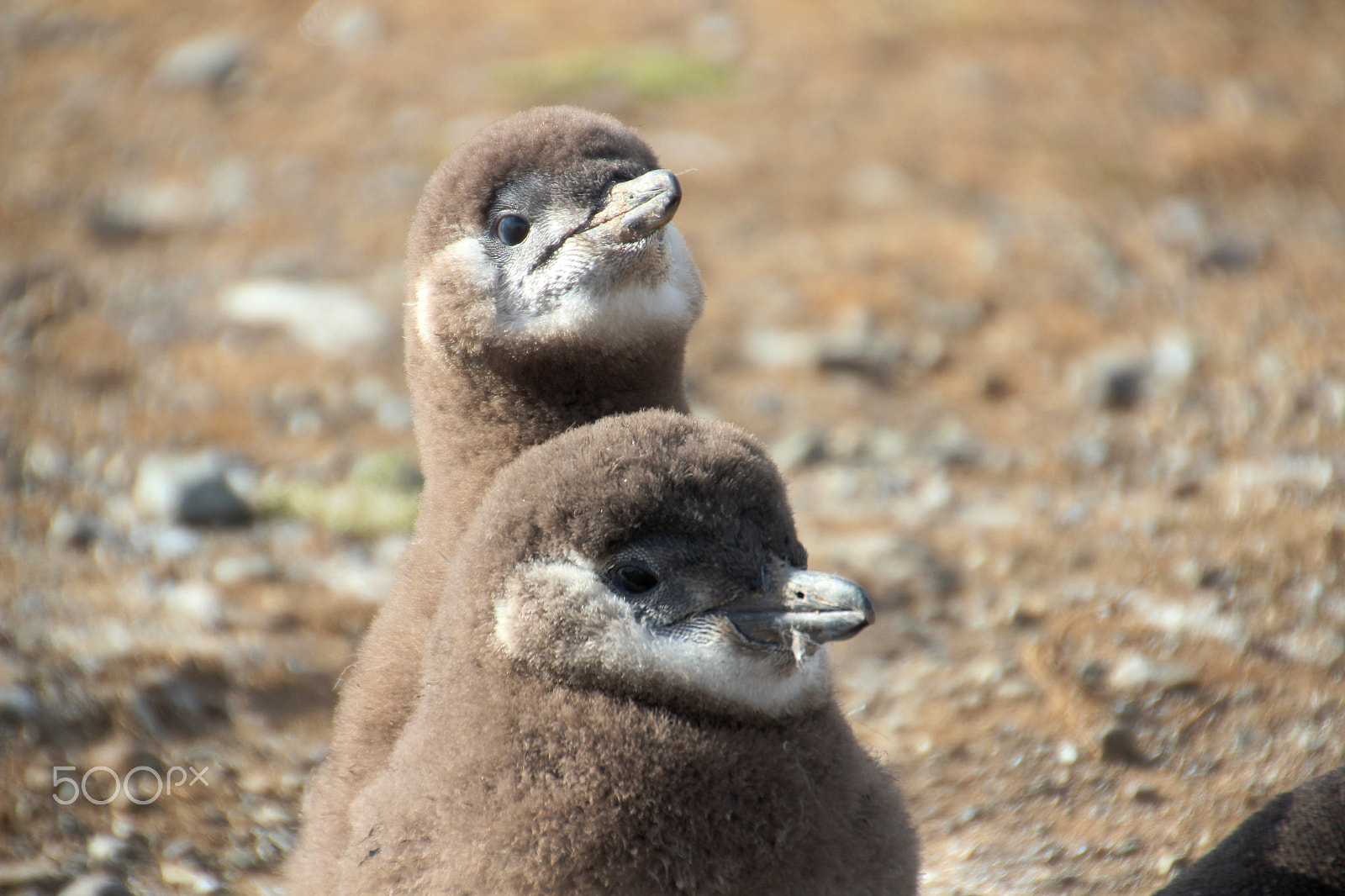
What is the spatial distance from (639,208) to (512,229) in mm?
393

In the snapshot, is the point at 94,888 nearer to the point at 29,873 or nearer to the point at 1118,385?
the point at 29,873

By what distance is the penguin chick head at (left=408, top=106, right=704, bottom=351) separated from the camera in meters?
3.63

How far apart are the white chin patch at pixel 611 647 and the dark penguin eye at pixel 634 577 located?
35 mm

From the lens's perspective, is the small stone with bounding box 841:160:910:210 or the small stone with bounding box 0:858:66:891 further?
the small stone with bounding box 841:160:910:210

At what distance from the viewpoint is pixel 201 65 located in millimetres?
9852

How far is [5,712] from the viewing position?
4.21m

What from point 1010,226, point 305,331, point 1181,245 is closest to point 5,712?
point 305,331

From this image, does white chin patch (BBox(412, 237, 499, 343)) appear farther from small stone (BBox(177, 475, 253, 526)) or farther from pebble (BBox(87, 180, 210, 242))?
pebble (BBox(87, 180, 210, 242))

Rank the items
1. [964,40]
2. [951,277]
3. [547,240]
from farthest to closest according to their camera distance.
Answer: [964,40]
[951,277]
[547,240]

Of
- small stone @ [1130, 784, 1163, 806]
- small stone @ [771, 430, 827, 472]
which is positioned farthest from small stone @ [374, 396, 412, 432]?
small stone @ [1130, 784, 1163, 806]

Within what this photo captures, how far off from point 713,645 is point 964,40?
8.20m

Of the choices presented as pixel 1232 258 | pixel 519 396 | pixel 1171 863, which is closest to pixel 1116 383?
pixel 1232 258

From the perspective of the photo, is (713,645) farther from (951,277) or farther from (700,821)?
(951,277)

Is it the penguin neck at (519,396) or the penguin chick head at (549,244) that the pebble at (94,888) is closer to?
the penguin neck at (519,396)
